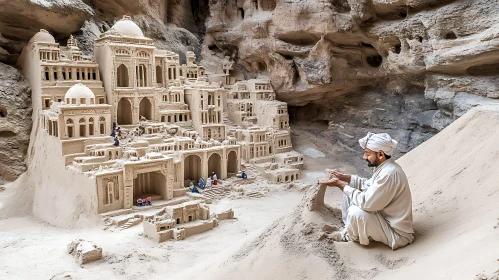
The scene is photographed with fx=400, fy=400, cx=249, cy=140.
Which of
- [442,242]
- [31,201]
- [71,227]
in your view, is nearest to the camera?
[442,242]

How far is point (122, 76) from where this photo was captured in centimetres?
3002

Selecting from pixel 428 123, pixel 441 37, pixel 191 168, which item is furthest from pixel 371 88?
pixel 191 168

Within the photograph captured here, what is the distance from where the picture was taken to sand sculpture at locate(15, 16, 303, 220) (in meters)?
21.5

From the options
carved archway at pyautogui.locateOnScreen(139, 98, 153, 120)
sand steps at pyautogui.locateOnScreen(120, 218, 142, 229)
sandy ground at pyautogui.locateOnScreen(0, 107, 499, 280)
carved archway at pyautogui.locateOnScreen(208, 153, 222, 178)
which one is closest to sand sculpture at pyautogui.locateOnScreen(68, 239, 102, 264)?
sandy ground at pyautogui.locateOnScreen(0, 107, 499, 280)

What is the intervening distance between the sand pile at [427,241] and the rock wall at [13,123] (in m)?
23.0

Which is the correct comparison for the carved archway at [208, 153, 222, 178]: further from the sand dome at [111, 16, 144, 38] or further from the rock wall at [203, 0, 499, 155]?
the sand dome at [111, 16, 144, 38]

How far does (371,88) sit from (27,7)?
82.8 ft

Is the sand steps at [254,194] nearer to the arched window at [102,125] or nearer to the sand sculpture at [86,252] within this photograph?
the arched window at [102,125]

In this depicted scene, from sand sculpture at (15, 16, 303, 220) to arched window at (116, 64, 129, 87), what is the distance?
0.24ft

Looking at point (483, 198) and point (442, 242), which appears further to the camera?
point (483, 198)

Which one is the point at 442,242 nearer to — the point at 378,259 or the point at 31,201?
the point at 378,259

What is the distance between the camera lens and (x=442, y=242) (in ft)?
18.4

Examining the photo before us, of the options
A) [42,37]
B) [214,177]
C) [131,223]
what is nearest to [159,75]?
[42,37]

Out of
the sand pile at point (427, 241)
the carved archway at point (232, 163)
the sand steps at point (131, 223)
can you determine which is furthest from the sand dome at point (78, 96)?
the sand pile at point (427, 241)
